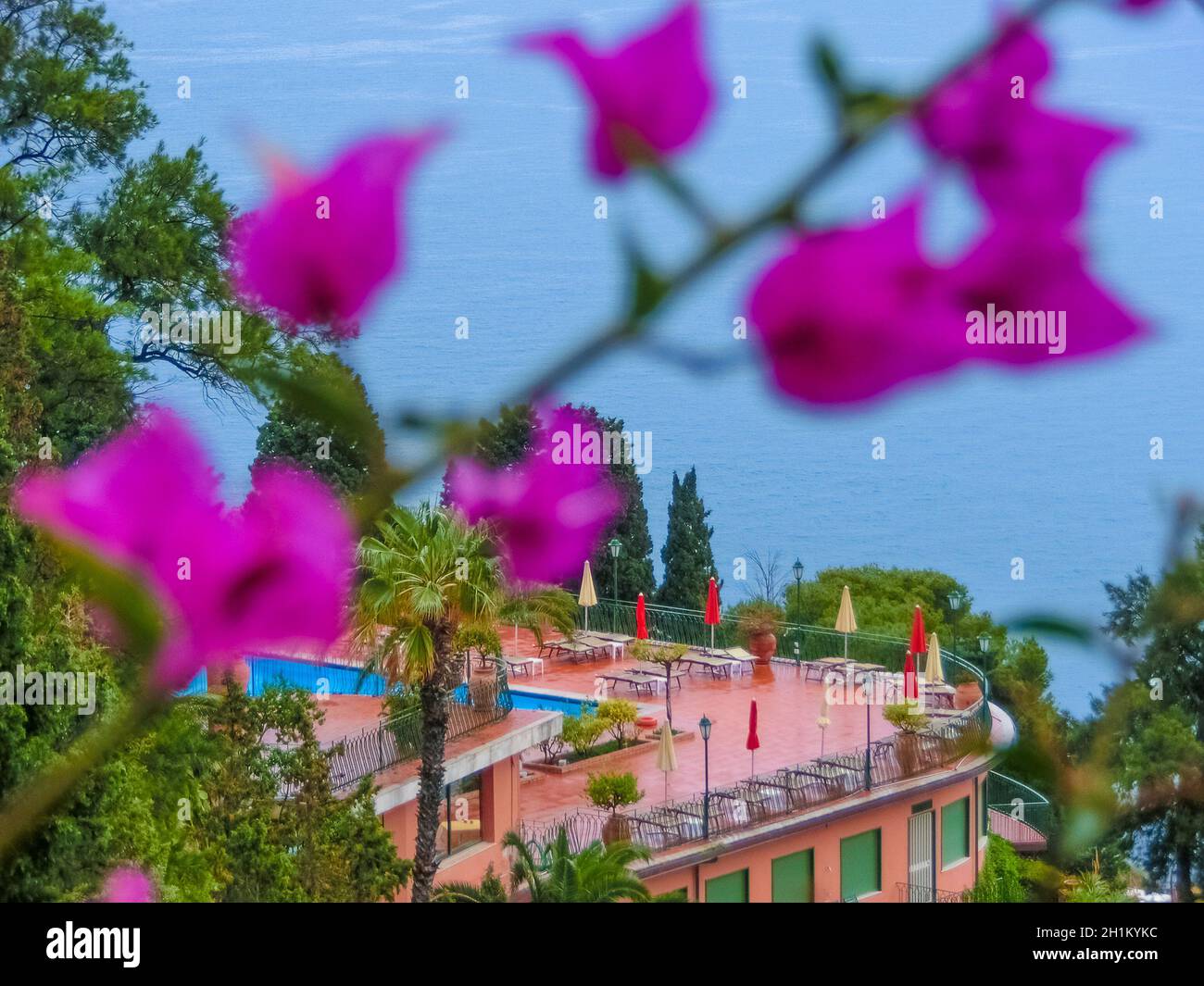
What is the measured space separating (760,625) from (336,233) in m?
2.51

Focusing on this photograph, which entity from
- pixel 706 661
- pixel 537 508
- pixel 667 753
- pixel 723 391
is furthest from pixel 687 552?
pixel 537 508

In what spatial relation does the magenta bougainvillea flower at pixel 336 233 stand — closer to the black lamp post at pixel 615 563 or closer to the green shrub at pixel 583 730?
the black lamp post at pixel 615 563

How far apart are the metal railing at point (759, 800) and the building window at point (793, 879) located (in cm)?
17

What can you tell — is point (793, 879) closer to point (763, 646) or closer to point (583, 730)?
point (763, 646)

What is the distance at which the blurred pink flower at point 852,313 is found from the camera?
138mm

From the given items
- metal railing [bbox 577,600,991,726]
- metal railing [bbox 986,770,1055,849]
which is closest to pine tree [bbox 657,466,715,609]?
metal railing [bbox 577,600,991,726]

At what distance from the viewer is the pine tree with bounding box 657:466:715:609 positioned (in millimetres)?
2309

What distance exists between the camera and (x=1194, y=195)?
5.56 feet

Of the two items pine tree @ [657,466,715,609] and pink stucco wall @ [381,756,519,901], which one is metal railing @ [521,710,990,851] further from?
pine tree @ [657,466,715,609]

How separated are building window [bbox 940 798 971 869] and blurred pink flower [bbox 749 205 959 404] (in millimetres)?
2339

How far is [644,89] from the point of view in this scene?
0.15 m

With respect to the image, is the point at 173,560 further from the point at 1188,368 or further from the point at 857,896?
the point at 857,896
